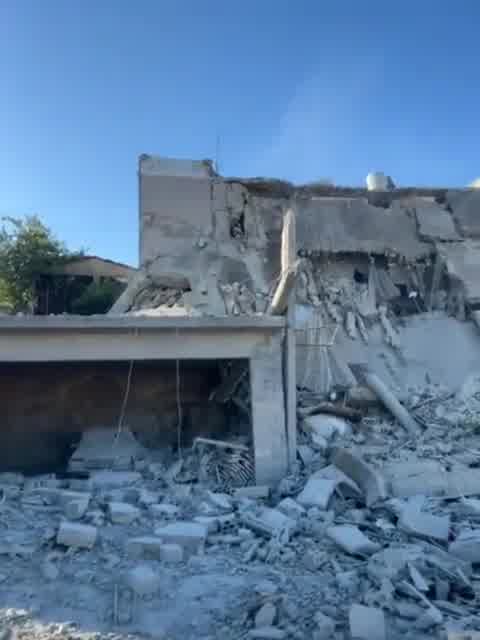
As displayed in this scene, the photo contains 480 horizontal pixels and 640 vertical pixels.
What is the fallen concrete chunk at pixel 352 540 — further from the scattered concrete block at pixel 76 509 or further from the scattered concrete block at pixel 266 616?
the scattered concrete block at pixel 76 509

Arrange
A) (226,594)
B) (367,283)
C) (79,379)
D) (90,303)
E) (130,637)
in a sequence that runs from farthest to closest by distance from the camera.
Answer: (90,303), (367,283), (79,379), (226,594), (130,637)

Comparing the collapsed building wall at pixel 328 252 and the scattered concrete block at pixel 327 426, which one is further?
the collapsed building wall at pixel 328 252

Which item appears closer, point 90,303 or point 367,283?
point 367,283

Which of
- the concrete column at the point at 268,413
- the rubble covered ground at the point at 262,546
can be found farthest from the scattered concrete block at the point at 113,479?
the concrete column at the point at 268,413

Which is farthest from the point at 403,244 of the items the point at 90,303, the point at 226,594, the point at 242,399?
the point at 226,594

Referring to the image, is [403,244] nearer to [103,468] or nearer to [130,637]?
[103,468]

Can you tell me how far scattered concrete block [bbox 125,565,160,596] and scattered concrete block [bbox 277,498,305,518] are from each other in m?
2.34

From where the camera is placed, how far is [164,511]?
7.02m

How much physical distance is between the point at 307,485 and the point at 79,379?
18.2 feet

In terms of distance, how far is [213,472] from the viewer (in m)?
8.89

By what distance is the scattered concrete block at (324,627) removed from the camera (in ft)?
13.4

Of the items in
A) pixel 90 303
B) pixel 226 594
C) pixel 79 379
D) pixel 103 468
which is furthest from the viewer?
pixel 90 303

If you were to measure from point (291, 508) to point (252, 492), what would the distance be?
0.97 m

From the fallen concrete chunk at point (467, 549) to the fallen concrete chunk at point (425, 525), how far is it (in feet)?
0.97
